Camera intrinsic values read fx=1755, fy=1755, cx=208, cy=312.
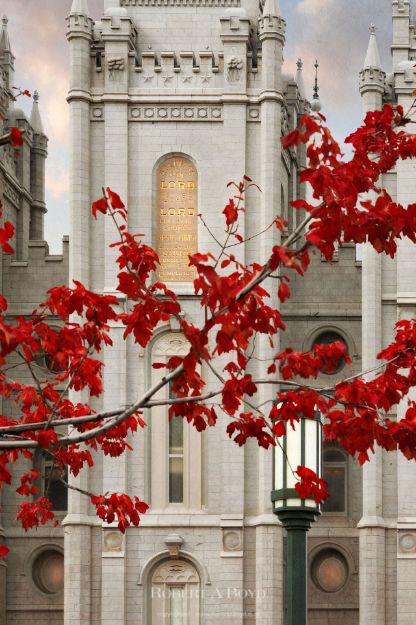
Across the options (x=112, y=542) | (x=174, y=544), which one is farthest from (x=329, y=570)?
(x=112, y=542)

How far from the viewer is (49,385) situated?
20.6 metres

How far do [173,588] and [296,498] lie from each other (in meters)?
26.6

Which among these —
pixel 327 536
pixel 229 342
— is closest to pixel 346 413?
pixel 229 342

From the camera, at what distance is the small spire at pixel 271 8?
45.7m

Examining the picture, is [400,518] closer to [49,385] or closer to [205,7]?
[205,7]

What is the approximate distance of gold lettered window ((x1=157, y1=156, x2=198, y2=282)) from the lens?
45125 millimetres

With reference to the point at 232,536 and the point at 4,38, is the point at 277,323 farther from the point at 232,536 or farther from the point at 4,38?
the point at 4,38

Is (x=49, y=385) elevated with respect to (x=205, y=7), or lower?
lower

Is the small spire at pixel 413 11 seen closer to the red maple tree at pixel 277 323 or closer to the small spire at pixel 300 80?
the small spire at pixel 300 80

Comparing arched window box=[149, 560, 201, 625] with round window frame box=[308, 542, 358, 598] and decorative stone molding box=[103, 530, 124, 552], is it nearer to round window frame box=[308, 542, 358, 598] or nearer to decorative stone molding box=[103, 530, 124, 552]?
decorative stone molding box=[103, 530, 124, 552]

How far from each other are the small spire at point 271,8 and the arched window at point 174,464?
9.00 meters

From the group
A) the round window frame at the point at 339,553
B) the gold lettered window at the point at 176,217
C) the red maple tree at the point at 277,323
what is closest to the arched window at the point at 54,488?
the gold lettered window at the point at 176,217

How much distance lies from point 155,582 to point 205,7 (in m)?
15.2

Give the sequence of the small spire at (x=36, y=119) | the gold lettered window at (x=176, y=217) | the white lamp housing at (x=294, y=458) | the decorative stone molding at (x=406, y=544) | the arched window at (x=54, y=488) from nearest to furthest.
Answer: the white lamp housing at (x=294, y=458), the decorative stone molding at (x=406, y=544), the gold lettered window at (x=176, y=217), the arched window at (x=54, y=488), the small spire at (x=36, y=119)
